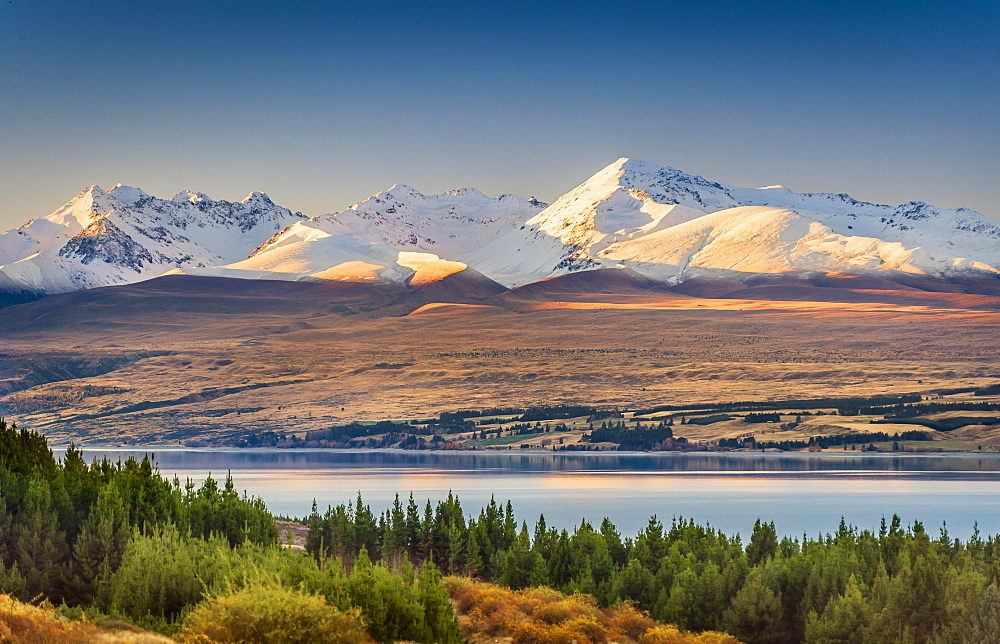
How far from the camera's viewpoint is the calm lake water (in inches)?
2849

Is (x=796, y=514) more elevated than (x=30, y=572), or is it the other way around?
(x=30, y=572)

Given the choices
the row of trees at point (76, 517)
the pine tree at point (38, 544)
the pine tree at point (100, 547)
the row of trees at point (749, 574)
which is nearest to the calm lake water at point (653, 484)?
the row of trees at point (749, 574)

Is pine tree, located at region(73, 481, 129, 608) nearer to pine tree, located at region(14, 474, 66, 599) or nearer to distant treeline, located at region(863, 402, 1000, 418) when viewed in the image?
pine tree, located at region(14, 474, 66, 599)

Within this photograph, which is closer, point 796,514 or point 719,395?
point 796,514

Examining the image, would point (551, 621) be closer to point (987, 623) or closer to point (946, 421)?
point (987, 623)

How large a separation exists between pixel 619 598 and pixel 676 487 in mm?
68599

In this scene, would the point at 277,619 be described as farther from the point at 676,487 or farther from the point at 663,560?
the point at 676,487

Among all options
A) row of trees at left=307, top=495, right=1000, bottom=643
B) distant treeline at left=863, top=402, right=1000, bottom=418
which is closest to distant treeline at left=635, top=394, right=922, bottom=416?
distant treeline at left=863, top=402, right=1000, bottom=418

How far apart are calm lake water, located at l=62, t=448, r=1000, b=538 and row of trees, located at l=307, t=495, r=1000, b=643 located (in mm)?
22973

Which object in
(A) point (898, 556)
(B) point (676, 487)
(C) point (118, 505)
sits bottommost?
(B) point (676, 487)

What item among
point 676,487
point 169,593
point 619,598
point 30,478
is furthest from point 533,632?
point 676,487

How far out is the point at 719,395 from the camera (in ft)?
619

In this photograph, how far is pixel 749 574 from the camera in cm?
3055

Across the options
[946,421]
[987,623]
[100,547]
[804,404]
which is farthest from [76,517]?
[804,404]
